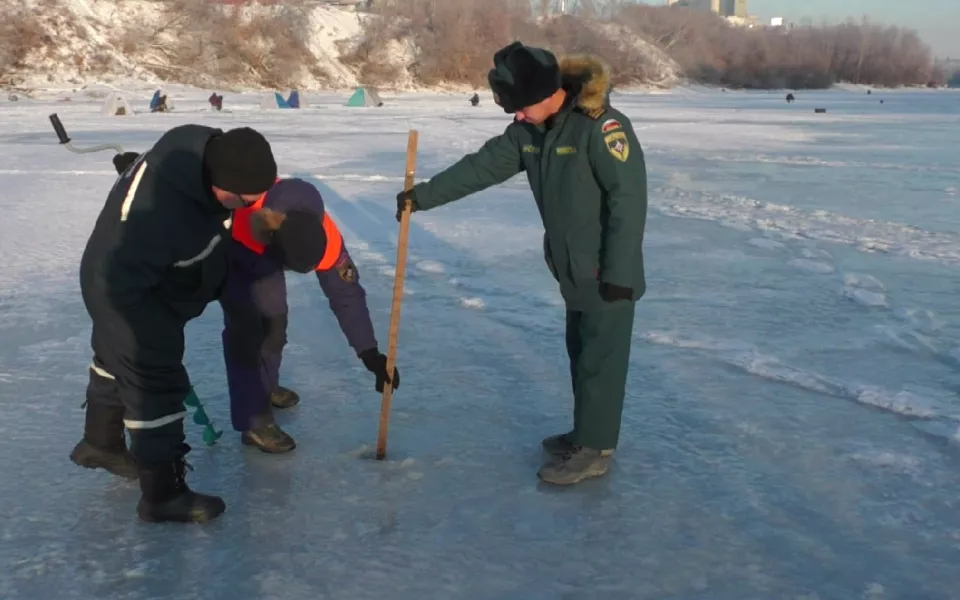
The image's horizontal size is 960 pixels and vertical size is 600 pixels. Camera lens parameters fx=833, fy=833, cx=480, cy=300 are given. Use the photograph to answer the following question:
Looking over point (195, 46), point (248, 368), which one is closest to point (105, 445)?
point (248, 368)

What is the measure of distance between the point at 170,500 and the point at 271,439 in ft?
1.75

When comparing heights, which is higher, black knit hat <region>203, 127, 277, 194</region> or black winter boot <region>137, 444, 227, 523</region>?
black knit hat <region>203, 127, 277, 194</region>

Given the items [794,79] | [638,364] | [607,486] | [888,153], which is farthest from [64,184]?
[794,79]

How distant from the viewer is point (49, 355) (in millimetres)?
3922

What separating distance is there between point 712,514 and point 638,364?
1.39 meters

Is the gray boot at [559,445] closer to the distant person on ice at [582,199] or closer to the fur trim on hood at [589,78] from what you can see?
the distant person on ice at [582,199]

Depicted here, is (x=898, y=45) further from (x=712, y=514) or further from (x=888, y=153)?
(x=712, y=514)

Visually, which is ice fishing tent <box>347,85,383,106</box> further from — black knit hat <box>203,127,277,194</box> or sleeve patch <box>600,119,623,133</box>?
black knit hat <box>203,127,277,194</box>

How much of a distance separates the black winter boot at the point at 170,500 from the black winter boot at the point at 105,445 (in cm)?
22

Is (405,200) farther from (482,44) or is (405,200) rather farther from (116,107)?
(482,44)

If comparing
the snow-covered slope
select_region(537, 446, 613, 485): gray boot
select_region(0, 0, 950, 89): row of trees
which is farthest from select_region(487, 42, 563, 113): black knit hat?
the snow-covered slope

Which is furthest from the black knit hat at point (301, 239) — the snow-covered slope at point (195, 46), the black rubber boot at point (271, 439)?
the snow-covered slope at point (195, 46)

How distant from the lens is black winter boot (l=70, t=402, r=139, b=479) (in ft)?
8.85

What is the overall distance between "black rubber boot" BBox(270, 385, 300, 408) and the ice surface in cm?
4
